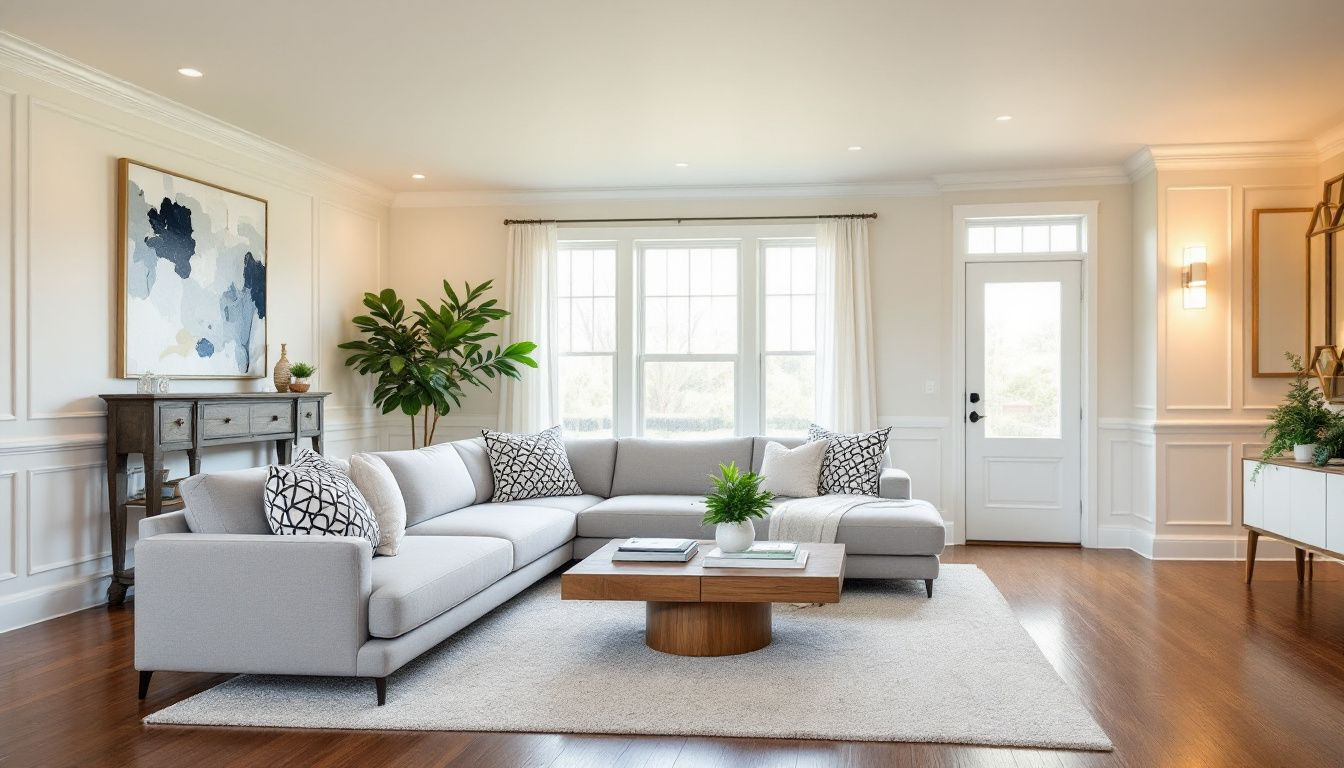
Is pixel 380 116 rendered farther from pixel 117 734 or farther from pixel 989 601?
pixel 989 601

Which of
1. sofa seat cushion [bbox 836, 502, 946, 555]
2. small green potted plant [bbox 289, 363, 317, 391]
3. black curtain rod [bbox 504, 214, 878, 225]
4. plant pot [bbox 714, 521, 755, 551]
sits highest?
black curtain rod [bbox 504, 214, 878, 225]

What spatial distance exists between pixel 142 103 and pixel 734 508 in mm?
3689

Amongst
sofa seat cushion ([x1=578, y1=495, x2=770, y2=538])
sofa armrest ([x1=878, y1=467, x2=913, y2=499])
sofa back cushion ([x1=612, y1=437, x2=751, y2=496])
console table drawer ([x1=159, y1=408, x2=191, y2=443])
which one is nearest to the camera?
console table drawer ([x1=159, y1=408, x2=191, y2=443])

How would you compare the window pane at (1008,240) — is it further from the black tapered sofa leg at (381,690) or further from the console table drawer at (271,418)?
the black tapered sofa leg at (381,690)

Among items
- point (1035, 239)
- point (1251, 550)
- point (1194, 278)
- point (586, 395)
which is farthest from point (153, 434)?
point (1194, 278)

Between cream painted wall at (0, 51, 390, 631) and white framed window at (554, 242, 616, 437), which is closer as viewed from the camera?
cream painted wall at (0, 51, 390, 631)

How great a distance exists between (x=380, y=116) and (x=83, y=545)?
2686mm

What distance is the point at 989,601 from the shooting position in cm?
472

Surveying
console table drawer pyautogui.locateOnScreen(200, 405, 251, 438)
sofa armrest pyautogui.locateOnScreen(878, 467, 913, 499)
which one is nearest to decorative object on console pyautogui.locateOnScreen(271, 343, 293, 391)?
console table drawer pyautogui.locateOnScreen(200, 405, 251, 438)

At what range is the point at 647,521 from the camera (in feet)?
17.0

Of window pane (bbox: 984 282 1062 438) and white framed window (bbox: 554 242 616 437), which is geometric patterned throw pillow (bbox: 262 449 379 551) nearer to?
white framed window (bbox: 554 242 616 437)

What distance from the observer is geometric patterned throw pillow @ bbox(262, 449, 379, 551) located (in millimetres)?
3455

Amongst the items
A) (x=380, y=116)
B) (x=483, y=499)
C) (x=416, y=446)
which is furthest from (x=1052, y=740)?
(x=416, y=446)

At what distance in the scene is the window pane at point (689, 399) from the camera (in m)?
7.18
